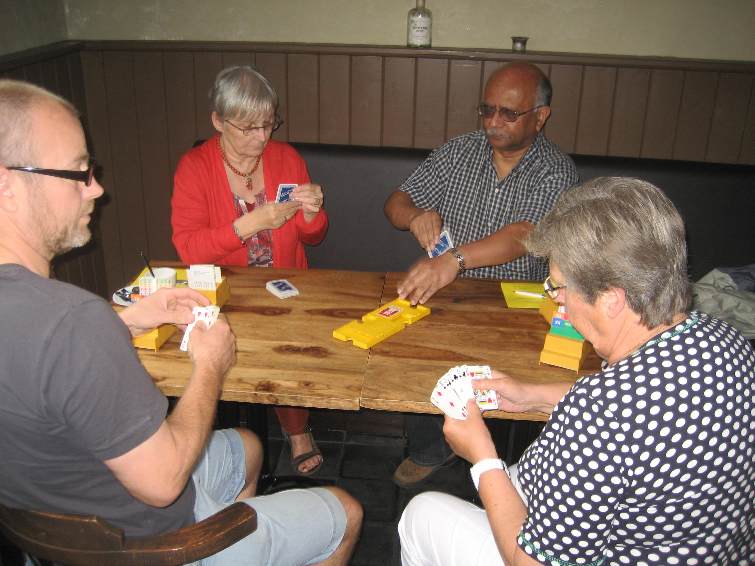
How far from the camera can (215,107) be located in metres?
2.75

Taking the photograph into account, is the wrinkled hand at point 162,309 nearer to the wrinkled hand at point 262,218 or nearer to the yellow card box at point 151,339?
the yellow card box at point 151,339

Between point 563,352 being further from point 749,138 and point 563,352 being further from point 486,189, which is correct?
point 749,138

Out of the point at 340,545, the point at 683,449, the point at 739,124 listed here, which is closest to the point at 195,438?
the point at 340,545

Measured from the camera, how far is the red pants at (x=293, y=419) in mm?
2953

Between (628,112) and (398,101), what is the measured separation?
1.33 m

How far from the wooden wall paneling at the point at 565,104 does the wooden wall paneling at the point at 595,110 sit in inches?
1.2

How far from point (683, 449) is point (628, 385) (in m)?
0.15

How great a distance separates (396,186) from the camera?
3502 millimetres

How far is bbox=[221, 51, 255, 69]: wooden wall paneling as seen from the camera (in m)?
3.78

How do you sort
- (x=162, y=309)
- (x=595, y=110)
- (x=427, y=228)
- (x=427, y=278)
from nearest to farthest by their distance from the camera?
(x=162, y=309), (x=427, y=278), (x=427, y=228), (x=595, y=110)

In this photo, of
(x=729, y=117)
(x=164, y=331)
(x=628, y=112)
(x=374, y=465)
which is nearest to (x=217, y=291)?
(x=164, y=331)

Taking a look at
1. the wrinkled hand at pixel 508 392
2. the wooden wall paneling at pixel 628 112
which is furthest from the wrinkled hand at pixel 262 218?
the wooden wall paneling at pixel 628 112

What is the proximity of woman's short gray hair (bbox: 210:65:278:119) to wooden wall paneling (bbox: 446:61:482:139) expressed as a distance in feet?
4.56

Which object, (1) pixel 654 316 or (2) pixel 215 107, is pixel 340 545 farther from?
(2) pixel 215 107
